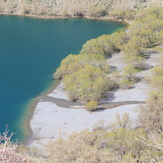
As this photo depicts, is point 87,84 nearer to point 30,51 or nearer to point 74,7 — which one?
point 30,51

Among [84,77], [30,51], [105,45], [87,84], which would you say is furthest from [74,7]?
[87,84]

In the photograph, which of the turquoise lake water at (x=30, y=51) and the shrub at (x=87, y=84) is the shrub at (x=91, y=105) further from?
the turquoise lake water at (x=30, y=51)

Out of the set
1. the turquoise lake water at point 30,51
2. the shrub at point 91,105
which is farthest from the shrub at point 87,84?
the turquoise lake water at point 30,51

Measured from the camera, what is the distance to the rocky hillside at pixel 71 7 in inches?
4811

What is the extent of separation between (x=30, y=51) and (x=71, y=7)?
56592 millimetres

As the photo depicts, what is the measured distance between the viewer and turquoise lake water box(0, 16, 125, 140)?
172 ft

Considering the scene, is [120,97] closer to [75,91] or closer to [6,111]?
[75,91]

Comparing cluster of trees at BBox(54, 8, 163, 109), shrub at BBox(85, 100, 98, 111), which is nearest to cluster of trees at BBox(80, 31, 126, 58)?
cluster of trees at BBox(54, 8, 163, 109)

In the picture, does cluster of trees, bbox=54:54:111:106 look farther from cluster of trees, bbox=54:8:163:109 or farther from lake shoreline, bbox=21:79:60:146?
lake shoreline, bbox=21:79:60:146

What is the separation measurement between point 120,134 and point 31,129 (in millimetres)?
16983

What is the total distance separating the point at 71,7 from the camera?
12556 centimetres

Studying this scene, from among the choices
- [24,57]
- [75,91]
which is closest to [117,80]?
[75,91]

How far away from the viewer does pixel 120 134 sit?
3350 cm

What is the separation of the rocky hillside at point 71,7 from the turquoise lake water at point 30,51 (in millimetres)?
7988
